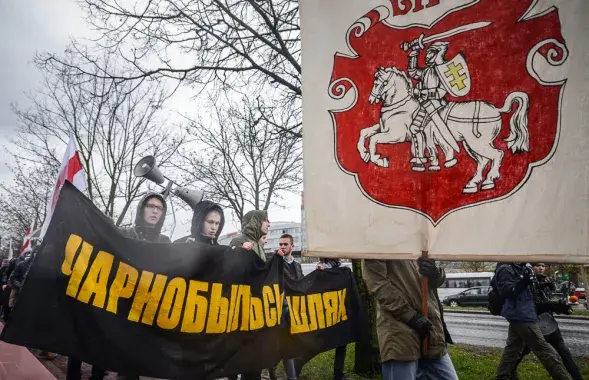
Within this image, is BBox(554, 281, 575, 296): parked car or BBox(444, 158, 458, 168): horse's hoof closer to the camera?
BBox(444, 158, 458, 168): horse's hoof

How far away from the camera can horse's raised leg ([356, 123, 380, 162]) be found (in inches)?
107

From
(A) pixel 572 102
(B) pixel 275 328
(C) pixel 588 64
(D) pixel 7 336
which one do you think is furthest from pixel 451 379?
(D) pixel 7 336

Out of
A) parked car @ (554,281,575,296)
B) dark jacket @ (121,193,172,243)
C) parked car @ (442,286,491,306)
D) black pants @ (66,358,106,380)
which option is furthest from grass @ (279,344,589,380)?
parked car @ (442,286,491,306)

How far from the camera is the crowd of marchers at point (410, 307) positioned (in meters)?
2.93

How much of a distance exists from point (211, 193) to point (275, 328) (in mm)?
12804

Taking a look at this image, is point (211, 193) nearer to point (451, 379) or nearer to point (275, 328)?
point (275, 328)

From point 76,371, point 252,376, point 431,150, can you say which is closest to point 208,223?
point 252,376

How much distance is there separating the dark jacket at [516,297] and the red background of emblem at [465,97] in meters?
3.36

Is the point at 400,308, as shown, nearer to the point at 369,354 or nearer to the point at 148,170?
the point at 369,354

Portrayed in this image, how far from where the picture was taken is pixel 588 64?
2.11 meters

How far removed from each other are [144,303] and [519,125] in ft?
9.22

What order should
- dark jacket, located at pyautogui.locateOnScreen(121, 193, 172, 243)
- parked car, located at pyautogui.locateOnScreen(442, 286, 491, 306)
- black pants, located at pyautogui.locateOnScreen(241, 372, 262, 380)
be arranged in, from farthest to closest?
parked car, located at pyautogui.locateOnScreen(442, 286, 491, 306)
dark jacket, located at pyautogui.locateOnScreen(121, 193, 172, 243)
black pants, located at pyautogui.locateOnScreen(241, 372, 262, 380)

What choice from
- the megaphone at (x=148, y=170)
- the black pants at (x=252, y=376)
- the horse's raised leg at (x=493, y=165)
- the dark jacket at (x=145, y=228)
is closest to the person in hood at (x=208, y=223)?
the dark jacket at (x=145, y=228)

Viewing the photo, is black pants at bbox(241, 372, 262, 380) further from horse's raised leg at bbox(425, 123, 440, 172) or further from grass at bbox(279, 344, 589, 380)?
horse's raised leg at bbox(425, 123, 440, 172)
